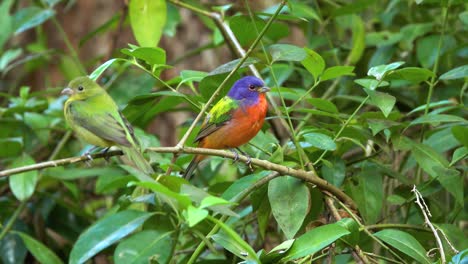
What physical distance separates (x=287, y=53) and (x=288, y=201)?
61 cm

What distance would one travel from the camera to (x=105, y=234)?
279 cm

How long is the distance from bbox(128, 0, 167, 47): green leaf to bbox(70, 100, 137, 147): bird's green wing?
1.28ft

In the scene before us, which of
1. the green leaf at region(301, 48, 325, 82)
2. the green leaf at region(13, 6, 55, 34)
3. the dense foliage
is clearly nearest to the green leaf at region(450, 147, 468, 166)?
the dense foliage

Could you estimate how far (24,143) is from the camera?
5.23m

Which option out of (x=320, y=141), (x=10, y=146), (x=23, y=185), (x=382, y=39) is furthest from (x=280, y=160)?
(x=382, y=39)

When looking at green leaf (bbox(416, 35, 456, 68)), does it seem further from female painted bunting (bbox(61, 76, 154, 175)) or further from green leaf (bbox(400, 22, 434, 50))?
female painted bunting (bbox(61, 76, 154, 175))

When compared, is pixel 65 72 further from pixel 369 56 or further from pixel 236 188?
pixel 236 188

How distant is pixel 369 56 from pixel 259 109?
1.58 m

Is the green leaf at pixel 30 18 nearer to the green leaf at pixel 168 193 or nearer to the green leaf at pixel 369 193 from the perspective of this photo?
the green leaf at pixel 369 193

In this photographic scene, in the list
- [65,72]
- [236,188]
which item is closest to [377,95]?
[236,188]

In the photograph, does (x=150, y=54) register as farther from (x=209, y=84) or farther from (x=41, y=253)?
(x=41, y=253)

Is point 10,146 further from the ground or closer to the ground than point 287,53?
closer to the ground

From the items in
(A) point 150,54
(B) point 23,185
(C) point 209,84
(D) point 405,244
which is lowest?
(B) point 23,185

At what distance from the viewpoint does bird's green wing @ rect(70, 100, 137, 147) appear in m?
3.46
